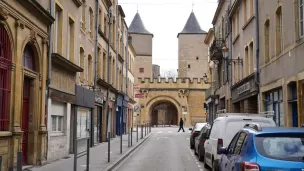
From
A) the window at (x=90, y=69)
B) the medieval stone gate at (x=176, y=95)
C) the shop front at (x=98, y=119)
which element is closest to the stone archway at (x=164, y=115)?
the medieval stone gate at (x=176, y=95)

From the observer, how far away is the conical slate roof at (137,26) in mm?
73688

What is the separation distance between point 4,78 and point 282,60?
1064 cm

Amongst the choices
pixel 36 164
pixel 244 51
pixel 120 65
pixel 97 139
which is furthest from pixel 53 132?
pixel 120 65

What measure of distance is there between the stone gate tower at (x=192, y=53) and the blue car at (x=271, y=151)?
216ft

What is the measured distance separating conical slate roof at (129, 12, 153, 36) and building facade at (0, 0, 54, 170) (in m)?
59.4

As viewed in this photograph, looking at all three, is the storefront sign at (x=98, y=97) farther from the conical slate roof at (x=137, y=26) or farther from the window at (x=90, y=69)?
the conical slate roof at (x=137, y=26)

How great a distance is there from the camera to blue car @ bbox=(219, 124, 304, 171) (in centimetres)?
622

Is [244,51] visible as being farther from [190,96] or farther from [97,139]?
[190,96]

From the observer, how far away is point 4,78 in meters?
11.3

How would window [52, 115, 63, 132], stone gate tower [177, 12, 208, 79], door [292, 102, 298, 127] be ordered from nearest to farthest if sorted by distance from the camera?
door [292, 102, 298, 127] → window [52, 115, 63, 132] → stone gate tower [177, 12, 208, 79]

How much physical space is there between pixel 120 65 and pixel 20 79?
977 inches

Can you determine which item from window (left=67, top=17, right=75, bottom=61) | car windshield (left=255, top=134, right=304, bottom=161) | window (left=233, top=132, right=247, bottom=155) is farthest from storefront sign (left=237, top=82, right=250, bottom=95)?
car windshield (left=255, top=134, right=304, bottom=161)

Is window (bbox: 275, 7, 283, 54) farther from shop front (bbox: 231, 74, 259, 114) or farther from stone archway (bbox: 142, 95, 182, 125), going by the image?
stone archway (bbox: 142, 95, 182, 125)

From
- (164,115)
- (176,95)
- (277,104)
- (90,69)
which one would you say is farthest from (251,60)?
(164,115)
